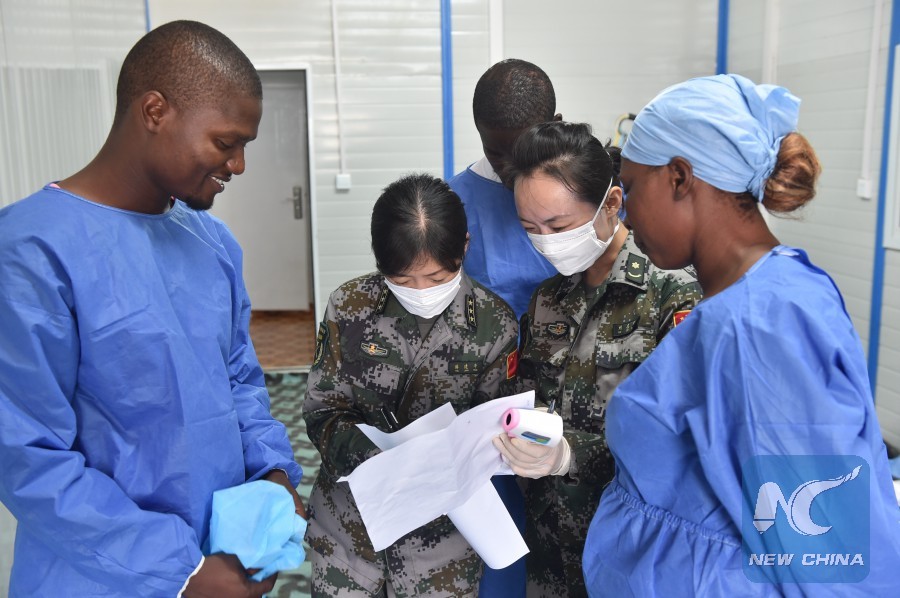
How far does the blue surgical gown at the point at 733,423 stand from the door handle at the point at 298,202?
5881 millimetres

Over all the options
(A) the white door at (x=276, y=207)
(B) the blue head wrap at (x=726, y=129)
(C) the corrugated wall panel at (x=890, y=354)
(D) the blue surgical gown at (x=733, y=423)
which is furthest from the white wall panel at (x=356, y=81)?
(D) the blue surgical gown at (x=733, y=423)

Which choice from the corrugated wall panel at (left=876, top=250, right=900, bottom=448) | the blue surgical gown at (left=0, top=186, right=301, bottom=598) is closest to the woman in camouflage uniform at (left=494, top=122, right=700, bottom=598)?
the blue surgical gown at (left=0, top=186, right=301, bottom=598)

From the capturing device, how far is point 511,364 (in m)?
1.62

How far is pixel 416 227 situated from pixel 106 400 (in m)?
0.68

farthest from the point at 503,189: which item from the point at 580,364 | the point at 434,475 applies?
the point at 434,475

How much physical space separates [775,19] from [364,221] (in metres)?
3.20

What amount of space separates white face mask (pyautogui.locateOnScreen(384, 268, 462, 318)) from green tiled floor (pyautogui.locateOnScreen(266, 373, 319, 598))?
1223 mm

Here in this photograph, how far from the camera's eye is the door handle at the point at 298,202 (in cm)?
659

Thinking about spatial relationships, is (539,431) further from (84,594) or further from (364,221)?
(364,221)

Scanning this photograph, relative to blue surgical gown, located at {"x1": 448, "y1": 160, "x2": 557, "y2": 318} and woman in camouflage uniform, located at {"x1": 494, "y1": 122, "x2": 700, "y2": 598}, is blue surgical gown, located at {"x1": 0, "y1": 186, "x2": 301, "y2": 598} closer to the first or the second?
woman in camouflage uniform, located at {"x1": 494, "y1": 122, "x2": 700, "y2": 598}

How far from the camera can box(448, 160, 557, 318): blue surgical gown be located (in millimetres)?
2035

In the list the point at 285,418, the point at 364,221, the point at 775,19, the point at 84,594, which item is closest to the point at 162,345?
the point at 84,594

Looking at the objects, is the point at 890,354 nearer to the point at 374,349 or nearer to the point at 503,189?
the point at 503,189

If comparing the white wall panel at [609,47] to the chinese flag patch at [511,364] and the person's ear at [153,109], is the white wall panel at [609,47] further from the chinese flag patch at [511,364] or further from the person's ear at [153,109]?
the person's ear at [153,109]
